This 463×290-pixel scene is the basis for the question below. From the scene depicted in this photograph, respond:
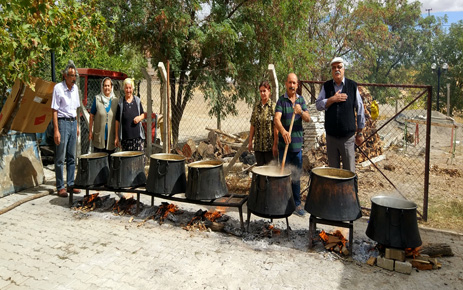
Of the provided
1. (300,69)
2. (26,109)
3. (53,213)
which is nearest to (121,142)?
(53,213)

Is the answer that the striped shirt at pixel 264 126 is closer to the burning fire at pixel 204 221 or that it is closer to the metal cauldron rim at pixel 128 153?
the burning fire at pixel 204 221

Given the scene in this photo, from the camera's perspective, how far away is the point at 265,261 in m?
3.78

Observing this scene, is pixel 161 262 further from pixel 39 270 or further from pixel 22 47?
pixel 22 47

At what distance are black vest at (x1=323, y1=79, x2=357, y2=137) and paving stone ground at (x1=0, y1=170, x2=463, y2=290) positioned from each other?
A: 130cm

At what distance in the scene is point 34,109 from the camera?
6492mm

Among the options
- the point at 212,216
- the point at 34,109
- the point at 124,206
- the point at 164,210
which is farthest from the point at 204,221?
the point at 34,109

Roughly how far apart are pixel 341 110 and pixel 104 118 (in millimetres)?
3582

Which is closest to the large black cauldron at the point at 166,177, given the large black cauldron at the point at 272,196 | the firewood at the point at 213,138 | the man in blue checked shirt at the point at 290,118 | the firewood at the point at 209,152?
the large black cauldron at the point at 272,196

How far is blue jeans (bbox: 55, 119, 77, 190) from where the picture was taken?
18.9ft

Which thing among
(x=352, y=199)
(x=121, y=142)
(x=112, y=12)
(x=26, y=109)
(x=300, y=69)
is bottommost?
(x=352, y=199)

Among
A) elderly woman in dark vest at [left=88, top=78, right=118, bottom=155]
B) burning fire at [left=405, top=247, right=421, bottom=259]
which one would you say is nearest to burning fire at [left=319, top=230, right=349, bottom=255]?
burning fire at [left=405, top=247, right=421, bottom=259]

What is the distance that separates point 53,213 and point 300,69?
844 centimetres

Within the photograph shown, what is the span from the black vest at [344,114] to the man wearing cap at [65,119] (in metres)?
3.98

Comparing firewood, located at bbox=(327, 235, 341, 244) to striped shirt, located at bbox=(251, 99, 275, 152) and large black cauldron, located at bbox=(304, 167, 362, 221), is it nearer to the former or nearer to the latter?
large black cauldron, located at bbox=(304, 167, 362, 221)
